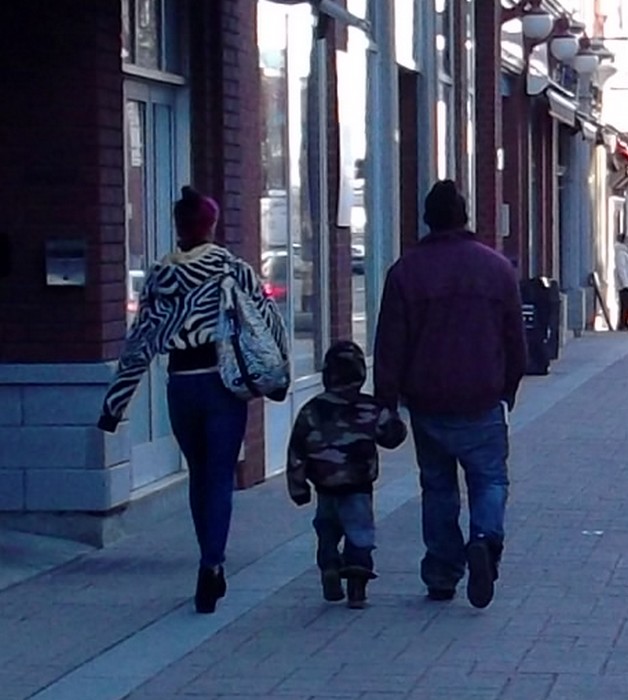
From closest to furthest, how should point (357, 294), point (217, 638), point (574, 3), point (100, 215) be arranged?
1. point (217, 638)
2. point (100, 215)
3. point (357, 294)
4. point (574, 3)

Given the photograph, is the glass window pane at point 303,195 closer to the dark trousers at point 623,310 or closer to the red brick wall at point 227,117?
the red brick wall at point 227,117

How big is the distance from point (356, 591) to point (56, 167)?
2.89 metres

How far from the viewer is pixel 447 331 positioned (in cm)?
Result: 920

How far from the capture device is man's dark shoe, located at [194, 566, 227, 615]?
30.0 feet

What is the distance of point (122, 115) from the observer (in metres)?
11.0

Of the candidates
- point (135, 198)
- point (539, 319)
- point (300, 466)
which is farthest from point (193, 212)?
point (539, 319)

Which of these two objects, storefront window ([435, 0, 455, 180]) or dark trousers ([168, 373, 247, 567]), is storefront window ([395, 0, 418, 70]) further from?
dark trousers ([168, 373, 247, 567])

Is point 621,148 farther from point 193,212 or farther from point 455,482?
point 193,212

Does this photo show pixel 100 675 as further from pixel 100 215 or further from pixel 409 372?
pixel 100 215

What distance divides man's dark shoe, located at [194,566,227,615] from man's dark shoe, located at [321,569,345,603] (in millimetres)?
489

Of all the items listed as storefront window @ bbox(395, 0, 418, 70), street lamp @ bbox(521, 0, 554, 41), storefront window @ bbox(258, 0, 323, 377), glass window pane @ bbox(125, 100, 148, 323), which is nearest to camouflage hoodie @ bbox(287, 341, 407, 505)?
glass window pane @ bbox(125, 100, 148, 323)

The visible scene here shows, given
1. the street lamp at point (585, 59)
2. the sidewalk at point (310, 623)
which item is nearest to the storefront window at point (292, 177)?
the sidewalk at point (310, 623)

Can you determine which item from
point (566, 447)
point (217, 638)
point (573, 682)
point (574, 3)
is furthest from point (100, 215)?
point (574, 3)

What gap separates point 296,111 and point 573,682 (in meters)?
7.37
